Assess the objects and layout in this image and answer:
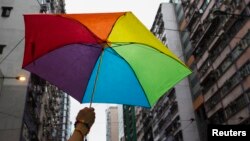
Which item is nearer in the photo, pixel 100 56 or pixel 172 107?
pixel 100 56

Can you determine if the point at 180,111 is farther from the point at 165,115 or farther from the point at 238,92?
the point at 238,92

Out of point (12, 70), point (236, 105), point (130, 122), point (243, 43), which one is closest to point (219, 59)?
point (243, 43)

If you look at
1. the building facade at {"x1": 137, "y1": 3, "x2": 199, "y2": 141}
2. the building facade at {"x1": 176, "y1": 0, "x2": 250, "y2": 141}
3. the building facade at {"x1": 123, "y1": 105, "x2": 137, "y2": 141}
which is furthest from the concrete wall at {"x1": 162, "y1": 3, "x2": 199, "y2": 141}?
the building facade at {"x1": 123, "y1": 105, "x2": 137, "y2": 141}

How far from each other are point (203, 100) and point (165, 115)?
43.8 ft

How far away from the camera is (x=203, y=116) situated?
5031cm

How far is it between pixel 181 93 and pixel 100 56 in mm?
50822

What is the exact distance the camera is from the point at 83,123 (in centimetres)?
235

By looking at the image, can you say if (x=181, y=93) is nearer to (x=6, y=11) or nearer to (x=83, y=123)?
(x=6, y=11)

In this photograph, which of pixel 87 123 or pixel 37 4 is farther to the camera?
pixel 37 4

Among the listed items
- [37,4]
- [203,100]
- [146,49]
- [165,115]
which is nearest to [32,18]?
[146,49]

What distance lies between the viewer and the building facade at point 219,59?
33.2 metres

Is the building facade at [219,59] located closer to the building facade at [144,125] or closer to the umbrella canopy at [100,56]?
the building facade at [144,125]

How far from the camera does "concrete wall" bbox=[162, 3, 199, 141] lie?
50.6 meters

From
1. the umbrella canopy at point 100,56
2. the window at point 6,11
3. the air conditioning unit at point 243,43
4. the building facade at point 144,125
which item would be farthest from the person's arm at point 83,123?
the building facade at point 144,125
